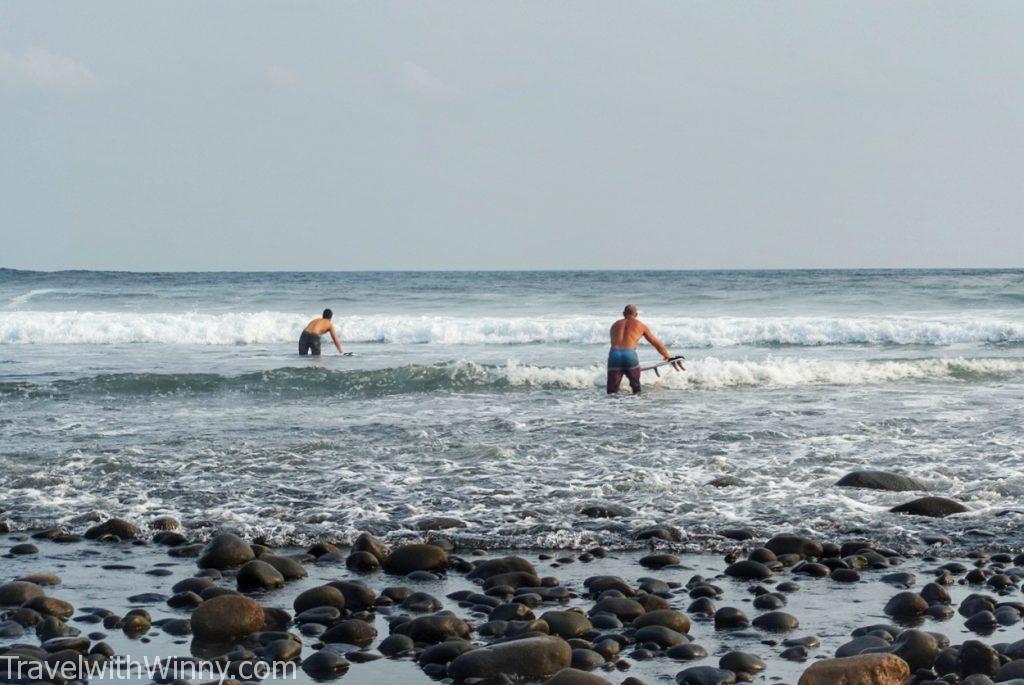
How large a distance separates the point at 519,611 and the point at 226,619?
1.54m

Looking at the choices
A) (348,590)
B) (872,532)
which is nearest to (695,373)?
(872,532)

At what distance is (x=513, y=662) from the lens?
5.18m

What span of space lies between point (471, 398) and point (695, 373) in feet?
14.1

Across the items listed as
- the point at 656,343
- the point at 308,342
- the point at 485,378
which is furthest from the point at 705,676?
the point at 308,342

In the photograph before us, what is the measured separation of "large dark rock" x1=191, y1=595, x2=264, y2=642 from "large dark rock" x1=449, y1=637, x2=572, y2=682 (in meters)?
1.26

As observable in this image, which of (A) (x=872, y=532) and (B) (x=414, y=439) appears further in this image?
(B) (x=414, y=439)

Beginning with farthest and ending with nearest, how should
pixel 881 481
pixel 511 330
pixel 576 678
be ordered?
pixel 511 330, pixel 881 481, pixel 576 678

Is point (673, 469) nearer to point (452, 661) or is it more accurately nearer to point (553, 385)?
point (452, 661)

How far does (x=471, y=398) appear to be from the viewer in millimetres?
16656

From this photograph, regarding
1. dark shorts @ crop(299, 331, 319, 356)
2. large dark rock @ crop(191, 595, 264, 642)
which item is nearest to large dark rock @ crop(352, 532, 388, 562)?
large dark rock @ crop(191, 595, 264, 642)

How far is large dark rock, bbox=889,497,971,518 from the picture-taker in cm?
846

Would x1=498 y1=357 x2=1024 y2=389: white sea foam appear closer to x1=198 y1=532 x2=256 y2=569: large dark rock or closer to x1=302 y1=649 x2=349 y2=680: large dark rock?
x1=198 y1=532 x2=256 y2=569: large dark rock

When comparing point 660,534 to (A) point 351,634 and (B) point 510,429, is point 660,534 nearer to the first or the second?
(A) point 351,634

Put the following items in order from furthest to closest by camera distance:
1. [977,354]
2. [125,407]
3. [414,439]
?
[977,354] → [125,407] → [414,439]
